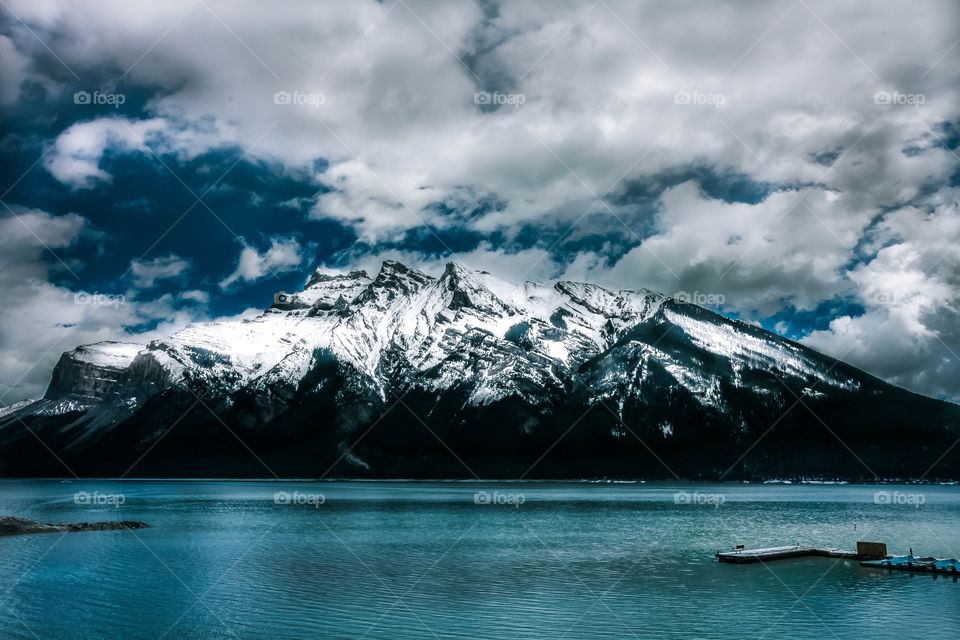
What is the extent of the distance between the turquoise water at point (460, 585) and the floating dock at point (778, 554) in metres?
2.27

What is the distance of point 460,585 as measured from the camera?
66625mm

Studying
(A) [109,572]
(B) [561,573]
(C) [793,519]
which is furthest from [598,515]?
(A) [109,572]

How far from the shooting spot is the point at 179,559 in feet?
281

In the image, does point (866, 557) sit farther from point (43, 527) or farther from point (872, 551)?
point (43, 527)

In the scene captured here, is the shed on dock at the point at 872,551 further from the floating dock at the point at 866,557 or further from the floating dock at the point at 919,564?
the floating dock at the point at 919,564

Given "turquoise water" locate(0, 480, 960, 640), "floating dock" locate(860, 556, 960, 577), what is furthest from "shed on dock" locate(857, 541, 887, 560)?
"turquoise water" locate(0, 480, 960, 640)

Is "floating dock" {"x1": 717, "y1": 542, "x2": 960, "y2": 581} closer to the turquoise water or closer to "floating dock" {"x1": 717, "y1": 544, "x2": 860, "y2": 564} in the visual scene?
"floating dock" {"x1": 717, "y1": 544, "x2": 860, "y2": 564}

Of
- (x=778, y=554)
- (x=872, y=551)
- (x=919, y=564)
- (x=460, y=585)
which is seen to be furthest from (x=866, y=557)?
(x=460, y=585)

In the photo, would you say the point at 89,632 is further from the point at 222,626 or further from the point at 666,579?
the point at 666,579

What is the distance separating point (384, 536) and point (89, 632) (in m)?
64.2

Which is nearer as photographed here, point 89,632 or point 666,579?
point 89,632

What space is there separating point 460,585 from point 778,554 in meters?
40.0

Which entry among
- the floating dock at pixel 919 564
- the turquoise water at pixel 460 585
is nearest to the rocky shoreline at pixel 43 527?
the turquoise water at pixel 460 585

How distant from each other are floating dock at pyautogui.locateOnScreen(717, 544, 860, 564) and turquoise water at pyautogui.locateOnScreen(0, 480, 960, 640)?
227cm
